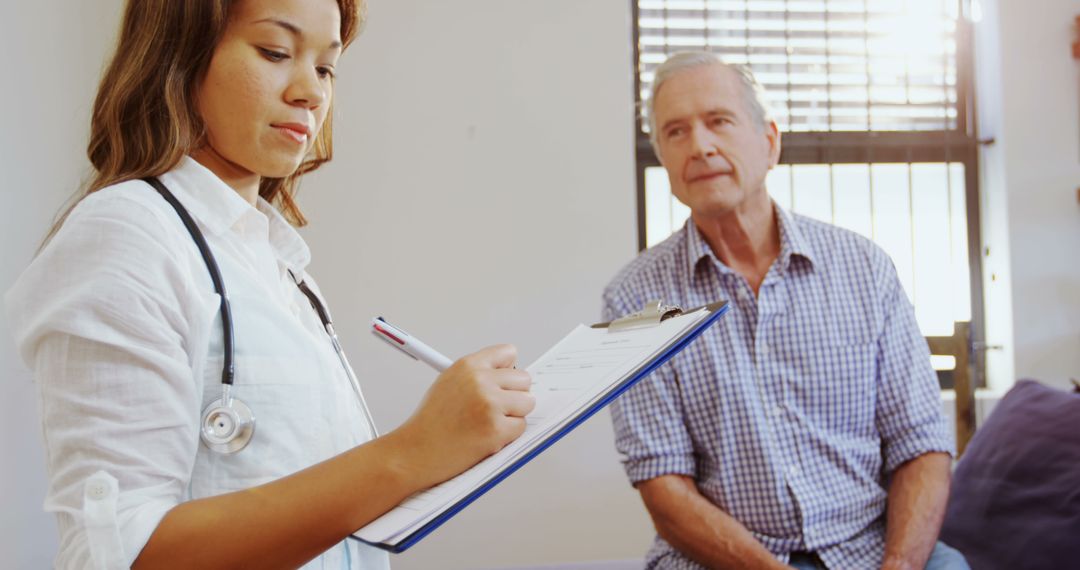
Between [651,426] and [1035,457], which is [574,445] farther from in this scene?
[1035,457]

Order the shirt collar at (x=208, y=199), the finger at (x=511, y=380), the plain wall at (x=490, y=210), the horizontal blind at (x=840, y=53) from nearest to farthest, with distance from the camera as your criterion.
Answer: the finger at (x=511, y=380) < the shirt collar at (x=208, y=199) < the plain wall at (x=490, y=210) < the horizontal blind at (x=840, y=53)

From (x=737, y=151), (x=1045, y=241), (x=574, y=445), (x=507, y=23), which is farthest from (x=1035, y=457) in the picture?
(x=507, y=23)

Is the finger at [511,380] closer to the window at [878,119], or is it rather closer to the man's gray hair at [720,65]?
the man's gray hair at [720,65]

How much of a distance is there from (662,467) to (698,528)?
0.13 metres

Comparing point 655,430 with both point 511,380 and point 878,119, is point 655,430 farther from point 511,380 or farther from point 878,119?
point 878,119

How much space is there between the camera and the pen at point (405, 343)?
0.89m

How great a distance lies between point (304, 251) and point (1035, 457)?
54.6 inches

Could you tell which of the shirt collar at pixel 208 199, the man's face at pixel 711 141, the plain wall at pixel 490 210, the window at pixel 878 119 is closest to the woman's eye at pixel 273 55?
the shirt collar at pixel 208 199

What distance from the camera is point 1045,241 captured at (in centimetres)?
288

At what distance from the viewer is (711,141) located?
1891 mm

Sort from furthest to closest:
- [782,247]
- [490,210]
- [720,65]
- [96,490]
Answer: [490,210] < [720,65] < [782,247] < [96,490]

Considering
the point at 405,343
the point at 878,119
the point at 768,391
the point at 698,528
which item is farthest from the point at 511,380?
the point at 878,119

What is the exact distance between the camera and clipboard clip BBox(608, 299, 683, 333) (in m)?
0.90

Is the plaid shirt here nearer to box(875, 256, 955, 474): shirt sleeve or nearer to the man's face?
box(875, 256, 955, 474): shirt sleeve
